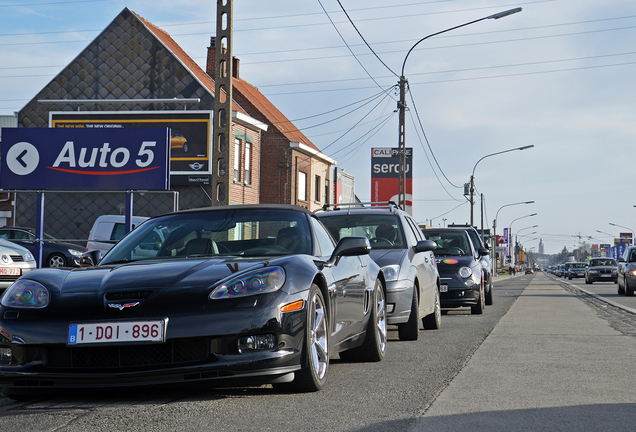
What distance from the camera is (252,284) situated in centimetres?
464

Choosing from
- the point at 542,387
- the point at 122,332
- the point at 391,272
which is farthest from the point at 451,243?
the point at 122,332

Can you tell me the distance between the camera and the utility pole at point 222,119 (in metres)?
13.8

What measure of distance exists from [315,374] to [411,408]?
0.72 meters

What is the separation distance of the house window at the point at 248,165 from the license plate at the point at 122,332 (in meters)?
27.6

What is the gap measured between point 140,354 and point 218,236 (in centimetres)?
155

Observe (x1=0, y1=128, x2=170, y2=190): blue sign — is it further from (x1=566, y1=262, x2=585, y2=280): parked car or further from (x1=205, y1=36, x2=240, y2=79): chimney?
(x1=566, y1=262, x2=585, y2=280): parked car

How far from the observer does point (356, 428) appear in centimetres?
402

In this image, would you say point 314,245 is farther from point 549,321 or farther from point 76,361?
point 549,321

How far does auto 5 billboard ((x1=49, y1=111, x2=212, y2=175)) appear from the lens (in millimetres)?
29172

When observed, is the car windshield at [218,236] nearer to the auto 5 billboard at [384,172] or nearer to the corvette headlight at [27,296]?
the corvette headlight at [27,296]

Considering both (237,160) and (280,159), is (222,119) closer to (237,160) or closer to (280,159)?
(237,160)

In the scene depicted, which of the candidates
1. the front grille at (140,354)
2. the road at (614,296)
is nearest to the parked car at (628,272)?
the road at (614,296)

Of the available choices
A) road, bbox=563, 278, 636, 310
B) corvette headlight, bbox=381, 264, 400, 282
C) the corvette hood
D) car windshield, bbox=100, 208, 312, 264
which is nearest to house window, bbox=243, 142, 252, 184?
road, bbox=563, 278, 636, 310

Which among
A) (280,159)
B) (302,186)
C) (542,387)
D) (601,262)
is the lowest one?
(542,387)
